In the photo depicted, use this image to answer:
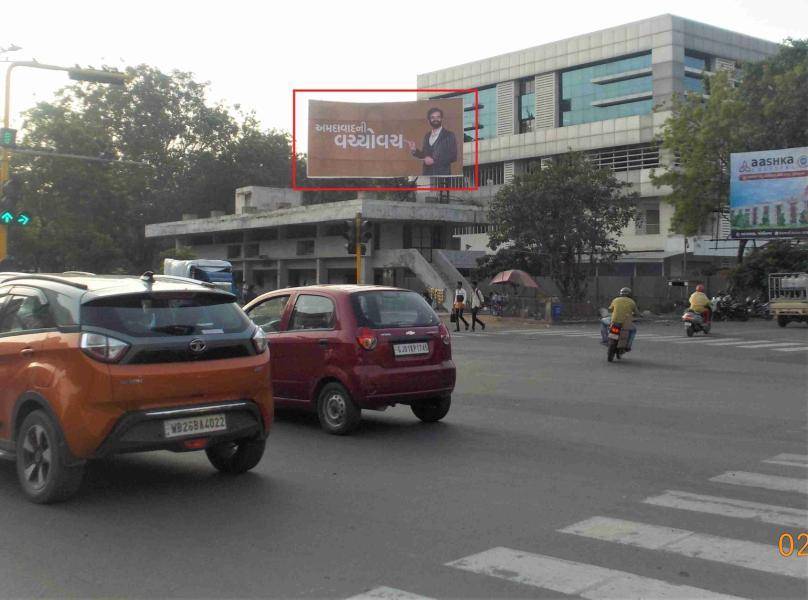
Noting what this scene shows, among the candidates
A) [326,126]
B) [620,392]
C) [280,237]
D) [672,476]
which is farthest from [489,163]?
[672,476]

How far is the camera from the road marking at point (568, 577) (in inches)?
173

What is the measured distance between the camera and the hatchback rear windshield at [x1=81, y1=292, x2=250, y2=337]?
6277 millimetres

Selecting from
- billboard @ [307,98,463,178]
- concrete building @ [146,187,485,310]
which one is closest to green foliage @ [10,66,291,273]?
concrete building @ [146,187,485,310]

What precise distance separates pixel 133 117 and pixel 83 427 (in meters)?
64.0

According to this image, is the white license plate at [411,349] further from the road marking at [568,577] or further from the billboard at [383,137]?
the billboard at [383,137]

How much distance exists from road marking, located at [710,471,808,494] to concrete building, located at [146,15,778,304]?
36.0 metres

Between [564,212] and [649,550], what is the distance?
33494 mm

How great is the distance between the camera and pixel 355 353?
9.12 metres

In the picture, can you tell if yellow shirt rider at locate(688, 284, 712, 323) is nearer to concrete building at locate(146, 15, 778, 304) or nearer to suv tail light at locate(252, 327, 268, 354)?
concrete building at locate(146, 15, 778, 304)

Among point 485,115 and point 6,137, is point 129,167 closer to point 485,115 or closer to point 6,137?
point 485,115

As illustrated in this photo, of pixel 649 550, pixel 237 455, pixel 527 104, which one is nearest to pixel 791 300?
pixel 237 455

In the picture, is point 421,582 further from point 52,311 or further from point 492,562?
point 52,311

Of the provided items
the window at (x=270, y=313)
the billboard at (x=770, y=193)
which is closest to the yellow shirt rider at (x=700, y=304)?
the billboard at (x=770, y=193)

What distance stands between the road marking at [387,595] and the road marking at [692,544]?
1.50m
